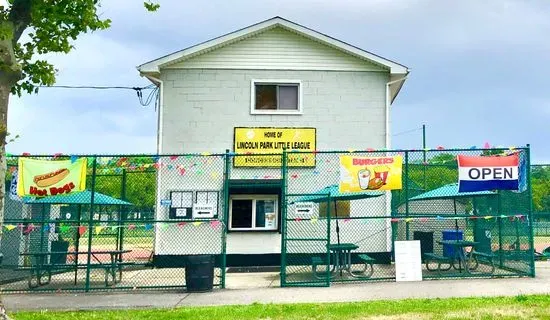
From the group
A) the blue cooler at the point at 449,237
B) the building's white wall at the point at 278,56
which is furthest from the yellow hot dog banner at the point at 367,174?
the building's white wall at the point at 278,56

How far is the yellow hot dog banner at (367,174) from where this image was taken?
11062mm

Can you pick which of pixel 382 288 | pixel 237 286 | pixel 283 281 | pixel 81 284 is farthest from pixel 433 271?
pixel 81 284

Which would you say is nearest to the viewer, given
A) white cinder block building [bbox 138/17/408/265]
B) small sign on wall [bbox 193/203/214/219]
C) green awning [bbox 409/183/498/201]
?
green awning [bbox 409/183/498/201]

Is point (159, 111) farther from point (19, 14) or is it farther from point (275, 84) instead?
point (19, 14)

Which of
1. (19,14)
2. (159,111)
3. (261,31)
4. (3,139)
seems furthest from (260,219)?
(19,14)

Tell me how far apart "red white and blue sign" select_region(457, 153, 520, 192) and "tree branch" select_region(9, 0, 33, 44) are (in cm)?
875

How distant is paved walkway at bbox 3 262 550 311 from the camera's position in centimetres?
945

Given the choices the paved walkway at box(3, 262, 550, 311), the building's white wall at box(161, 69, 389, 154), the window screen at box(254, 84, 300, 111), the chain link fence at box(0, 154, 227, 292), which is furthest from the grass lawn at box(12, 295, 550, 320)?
the window screen at box(254, 84, 300, 111)

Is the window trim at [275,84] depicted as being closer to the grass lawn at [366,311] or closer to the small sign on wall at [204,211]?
the small sign on wall at [204,211]

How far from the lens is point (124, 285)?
1176 cm

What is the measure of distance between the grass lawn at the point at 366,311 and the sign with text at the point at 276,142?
23.2ft

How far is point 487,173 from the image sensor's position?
443 inches

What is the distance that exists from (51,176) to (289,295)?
5.56 m

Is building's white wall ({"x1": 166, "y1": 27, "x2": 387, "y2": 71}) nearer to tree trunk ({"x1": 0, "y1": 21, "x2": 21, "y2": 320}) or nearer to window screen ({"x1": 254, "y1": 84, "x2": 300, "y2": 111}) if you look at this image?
window screen ({"x1": 254, "y1": 84, "x2": 300, "y2": 111})
